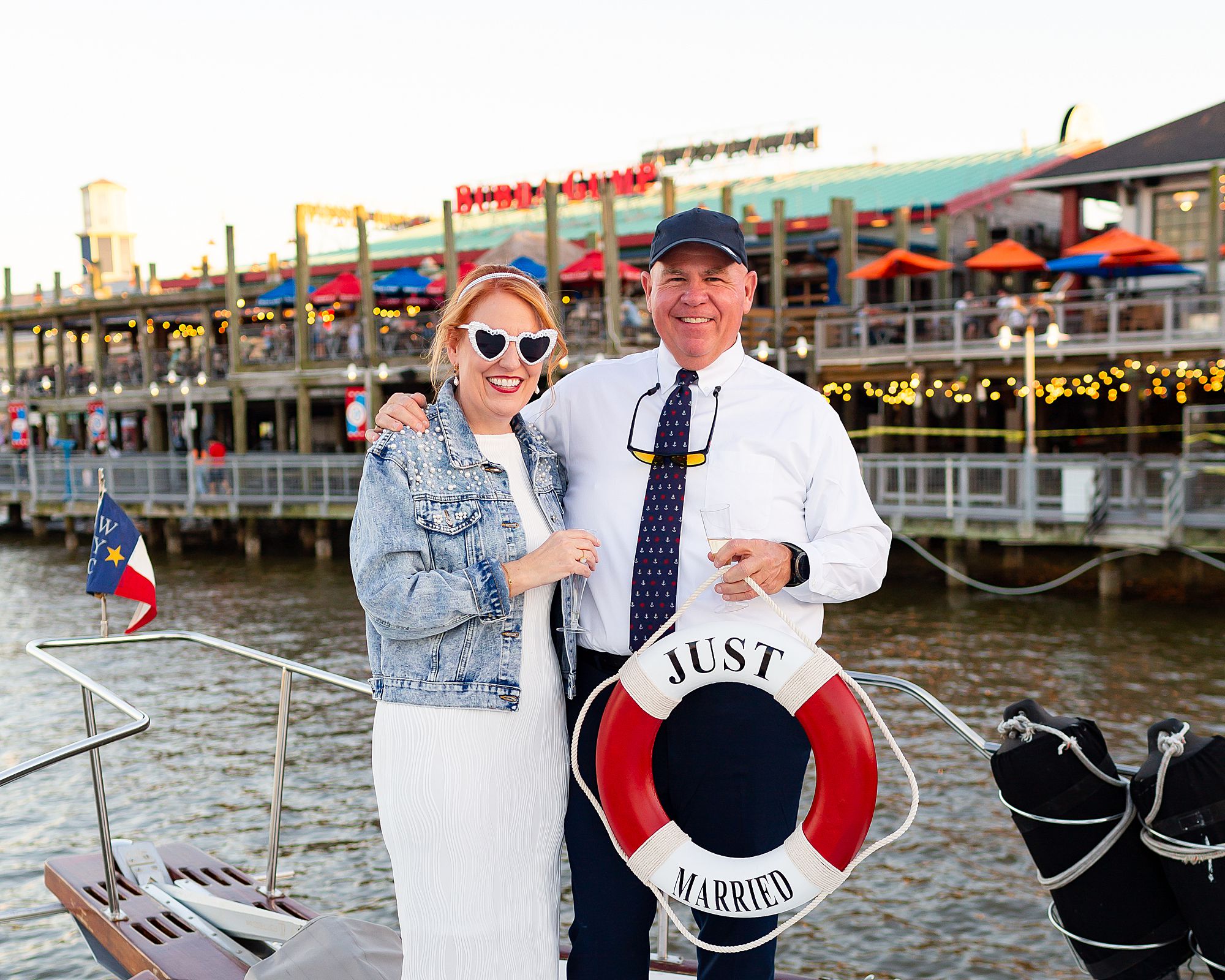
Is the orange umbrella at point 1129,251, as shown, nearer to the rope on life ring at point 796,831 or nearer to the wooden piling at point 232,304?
the rope on life ring at point 796,831

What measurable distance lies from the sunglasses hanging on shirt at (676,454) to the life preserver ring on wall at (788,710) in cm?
36

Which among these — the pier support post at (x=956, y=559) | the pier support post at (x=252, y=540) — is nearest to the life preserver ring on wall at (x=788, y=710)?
the pier support post at (x=956, y=559)

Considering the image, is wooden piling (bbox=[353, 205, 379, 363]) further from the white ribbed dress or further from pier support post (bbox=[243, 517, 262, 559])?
the white ribbed dress

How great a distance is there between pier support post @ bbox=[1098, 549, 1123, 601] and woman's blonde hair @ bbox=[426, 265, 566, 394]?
577 inches

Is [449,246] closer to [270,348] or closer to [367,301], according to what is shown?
[367,301]

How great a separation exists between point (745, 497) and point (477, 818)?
2.81ft

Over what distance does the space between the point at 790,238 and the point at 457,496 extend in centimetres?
2726

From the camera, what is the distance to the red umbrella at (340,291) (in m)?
28.3

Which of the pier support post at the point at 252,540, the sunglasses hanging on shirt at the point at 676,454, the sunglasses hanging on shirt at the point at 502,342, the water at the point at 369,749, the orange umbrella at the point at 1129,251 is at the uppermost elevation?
the orange umbrella at the point at 1129,251

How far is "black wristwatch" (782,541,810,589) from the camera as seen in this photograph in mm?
2416

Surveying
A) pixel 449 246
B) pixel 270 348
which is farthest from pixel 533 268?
pixel 270 348

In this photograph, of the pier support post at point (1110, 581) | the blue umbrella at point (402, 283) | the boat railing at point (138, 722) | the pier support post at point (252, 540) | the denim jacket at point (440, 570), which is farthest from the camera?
the blue umbrella at point (402, 283)

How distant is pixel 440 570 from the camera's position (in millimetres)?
2398

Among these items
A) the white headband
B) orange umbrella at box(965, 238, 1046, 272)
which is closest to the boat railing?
the white headband
